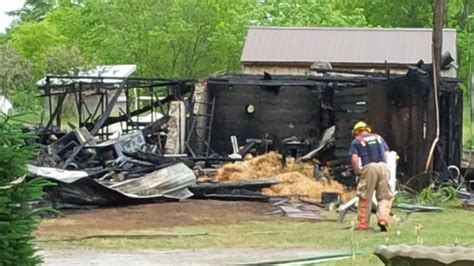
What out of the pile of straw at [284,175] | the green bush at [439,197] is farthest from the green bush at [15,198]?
the green bush at [439,197]

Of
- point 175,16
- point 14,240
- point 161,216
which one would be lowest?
point 161,216

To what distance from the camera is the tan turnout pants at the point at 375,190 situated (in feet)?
52.9

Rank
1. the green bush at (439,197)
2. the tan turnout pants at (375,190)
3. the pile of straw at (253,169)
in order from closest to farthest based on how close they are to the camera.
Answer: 1. the tan turnout pants at (375,190)
2. the green bush at (439,197)
3. the pile of straw at (253,169)

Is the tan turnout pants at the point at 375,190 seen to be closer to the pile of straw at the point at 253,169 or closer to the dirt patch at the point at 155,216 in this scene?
the dirt patch at the point at 155,216

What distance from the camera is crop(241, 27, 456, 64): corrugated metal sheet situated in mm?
42156

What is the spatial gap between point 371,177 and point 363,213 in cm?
60

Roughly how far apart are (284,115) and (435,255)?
67.9 ft

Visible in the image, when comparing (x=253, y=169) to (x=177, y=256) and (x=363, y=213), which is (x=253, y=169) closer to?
(x=363, y=213)

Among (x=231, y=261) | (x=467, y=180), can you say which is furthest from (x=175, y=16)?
(x=231, y=261)

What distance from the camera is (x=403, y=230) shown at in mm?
16562

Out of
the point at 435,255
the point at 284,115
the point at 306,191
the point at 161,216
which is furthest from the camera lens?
the point at 284,115

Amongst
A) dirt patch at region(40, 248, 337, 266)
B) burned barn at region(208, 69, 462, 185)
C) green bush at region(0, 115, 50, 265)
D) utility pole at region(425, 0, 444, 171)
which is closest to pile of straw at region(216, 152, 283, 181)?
burned barn at region(208, 69, 462, 185)

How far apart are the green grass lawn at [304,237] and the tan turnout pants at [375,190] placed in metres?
0.33

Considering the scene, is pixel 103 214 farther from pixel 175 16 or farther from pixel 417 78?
pixel 175 16
